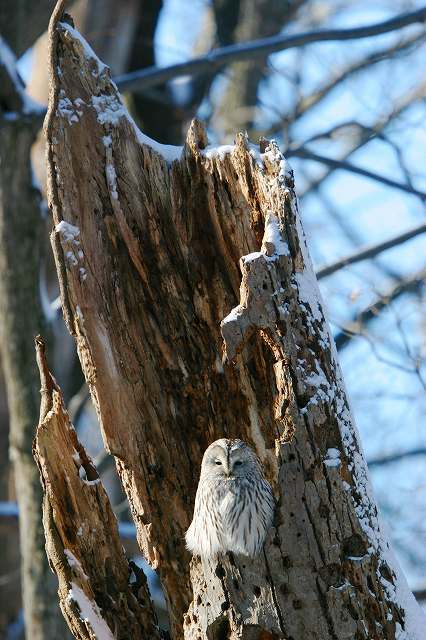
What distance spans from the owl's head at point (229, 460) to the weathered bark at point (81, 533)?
18.1 inches

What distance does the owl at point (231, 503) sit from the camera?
134 inches

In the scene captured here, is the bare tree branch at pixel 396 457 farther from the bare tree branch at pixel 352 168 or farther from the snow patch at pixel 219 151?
the snow patch at pixel 219 151

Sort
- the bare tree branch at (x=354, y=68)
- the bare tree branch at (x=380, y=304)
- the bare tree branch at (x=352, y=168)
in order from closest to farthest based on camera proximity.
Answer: the bare tree branch at (x=380, y=304)
the bare tree branch at (x=352, y=168)
the bare tree branch at (x=354, y=68)

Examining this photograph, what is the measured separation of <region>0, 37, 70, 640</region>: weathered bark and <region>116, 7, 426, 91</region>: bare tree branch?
78 centimetres

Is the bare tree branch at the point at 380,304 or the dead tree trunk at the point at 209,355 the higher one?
the bare tree branch at the point at 380,304

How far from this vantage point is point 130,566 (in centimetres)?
371

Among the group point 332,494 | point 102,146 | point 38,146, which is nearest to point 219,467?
point 332,494

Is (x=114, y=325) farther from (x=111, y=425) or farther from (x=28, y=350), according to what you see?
(x=28, y=350)

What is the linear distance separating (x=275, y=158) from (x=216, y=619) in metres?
1.74

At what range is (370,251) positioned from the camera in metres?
6.74

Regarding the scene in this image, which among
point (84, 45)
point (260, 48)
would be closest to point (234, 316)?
point (84, 45)

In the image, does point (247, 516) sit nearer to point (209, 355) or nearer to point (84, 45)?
point (209, 355)

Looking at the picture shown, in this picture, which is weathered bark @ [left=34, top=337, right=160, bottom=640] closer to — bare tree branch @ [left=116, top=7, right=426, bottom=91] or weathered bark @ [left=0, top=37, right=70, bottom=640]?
weathered bark @ [left=0, top=37, right=70, bottom=640]

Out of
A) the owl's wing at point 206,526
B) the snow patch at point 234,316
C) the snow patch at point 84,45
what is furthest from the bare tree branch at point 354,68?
the owl's wing at point 206,526
